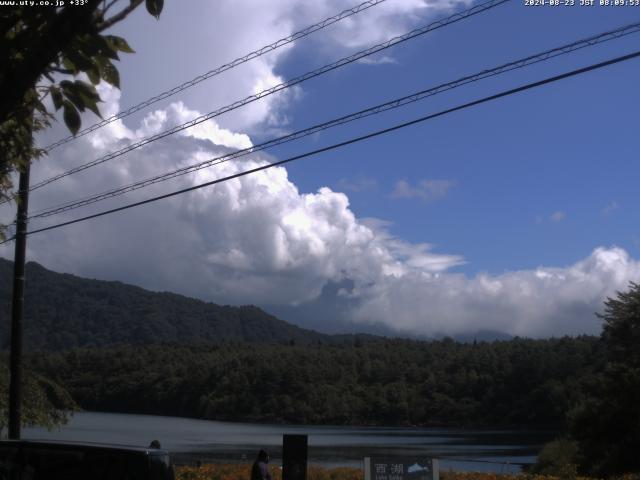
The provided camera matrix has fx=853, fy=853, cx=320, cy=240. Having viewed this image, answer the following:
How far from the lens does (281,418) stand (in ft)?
268

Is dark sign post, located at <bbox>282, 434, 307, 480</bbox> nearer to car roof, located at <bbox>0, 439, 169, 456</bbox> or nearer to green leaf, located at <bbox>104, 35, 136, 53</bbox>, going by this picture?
car roof, located at <bbox>0, 439, 169, 456</bbox>

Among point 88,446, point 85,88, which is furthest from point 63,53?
point 88,446

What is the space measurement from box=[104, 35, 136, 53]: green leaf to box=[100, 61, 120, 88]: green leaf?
0.11 meters

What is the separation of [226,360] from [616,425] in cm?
6742

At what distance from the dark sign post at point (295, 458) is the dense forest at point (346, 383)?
4713cm

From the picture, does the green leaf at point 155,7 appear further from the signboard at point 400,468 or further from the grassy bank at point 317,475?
the grassy bank at point 317,475

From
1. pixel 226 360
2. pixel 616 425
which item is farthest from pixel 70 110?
pixel 226 360

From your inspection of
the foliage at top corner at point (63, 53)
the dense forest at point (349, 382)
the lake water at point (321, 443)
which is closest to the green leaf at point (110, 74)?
the foliage at top corner at point (63, 53)

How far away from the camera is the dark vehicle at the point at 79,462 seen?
11.4 meters

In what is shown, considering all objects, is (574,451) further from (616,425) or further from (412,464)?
(412,464)

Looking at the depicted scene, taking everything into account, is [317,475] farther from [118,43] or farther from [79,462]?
[118,43]

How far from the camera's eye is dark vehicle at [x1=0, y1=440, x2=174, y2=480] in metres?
11.4

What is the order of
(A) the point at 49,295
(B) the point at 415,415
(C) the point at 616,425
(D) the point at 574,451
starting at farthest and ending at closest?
(A) the point at 49,295
(B) the point at 415,415
(D) the point at 574,451
(C) the point at 616,425

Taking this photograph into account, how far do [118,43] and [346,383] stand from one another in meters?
84.5
